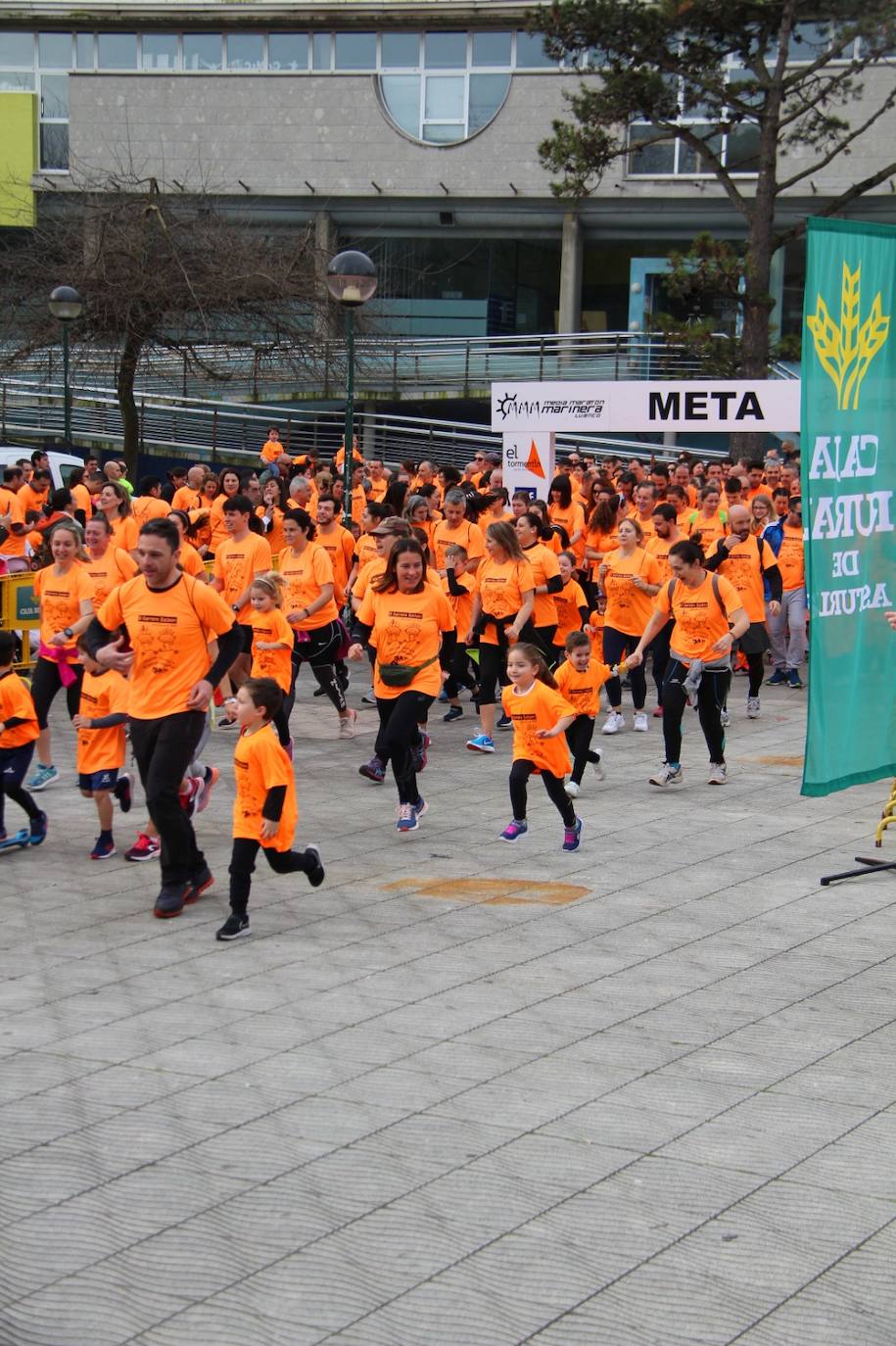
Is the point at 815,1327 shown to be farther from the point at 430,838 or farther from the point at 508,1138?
the point at 430,838

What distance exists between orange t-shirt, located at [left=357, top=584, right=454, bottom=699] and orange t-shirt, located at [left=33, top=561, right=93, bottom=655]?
183 centimetres

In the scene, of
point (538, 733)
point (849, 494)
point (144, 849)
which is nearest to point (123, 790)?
point (144, 849)

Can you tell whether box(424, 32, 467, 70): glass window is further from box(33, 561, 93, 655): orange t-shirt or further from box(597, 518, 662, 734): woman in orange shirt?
box(33, 561, 93, 655): orange t-shirt

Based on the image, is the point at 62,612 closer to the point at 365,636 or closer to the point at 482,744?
the point at 365,636

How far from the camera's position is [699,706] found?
11.0 meters

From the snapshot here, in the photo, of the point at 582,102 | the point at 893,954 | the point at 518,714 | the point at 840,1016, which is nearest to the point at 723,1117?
the point at 840,1016

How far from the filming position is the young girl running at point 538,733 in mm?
9023

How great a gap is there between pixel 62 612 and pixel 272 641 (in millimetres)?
1382

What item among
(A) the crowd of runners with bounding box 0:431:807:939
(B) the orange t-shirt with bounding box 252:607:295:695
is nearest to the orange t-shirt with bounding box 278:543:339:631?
(A) the crowd of runners with bounding box 0:431:807:939

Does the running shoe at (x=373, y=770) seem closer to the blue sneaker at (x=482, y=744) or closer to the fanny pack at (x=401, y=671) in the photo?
the fanny pack at (x=401, y=671)

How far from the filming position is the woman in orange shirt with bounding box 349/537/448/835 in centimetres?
969

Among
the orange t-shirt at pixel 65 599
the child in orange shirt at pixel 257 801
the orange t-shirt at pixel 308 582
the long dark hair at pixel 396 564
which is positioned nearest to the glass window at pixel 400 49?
the orange t-shirt at pixel 308 582

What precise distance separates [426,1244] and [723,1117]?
1298mm

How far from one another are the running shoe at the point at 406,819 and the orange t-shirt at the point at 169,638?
6.92ft
